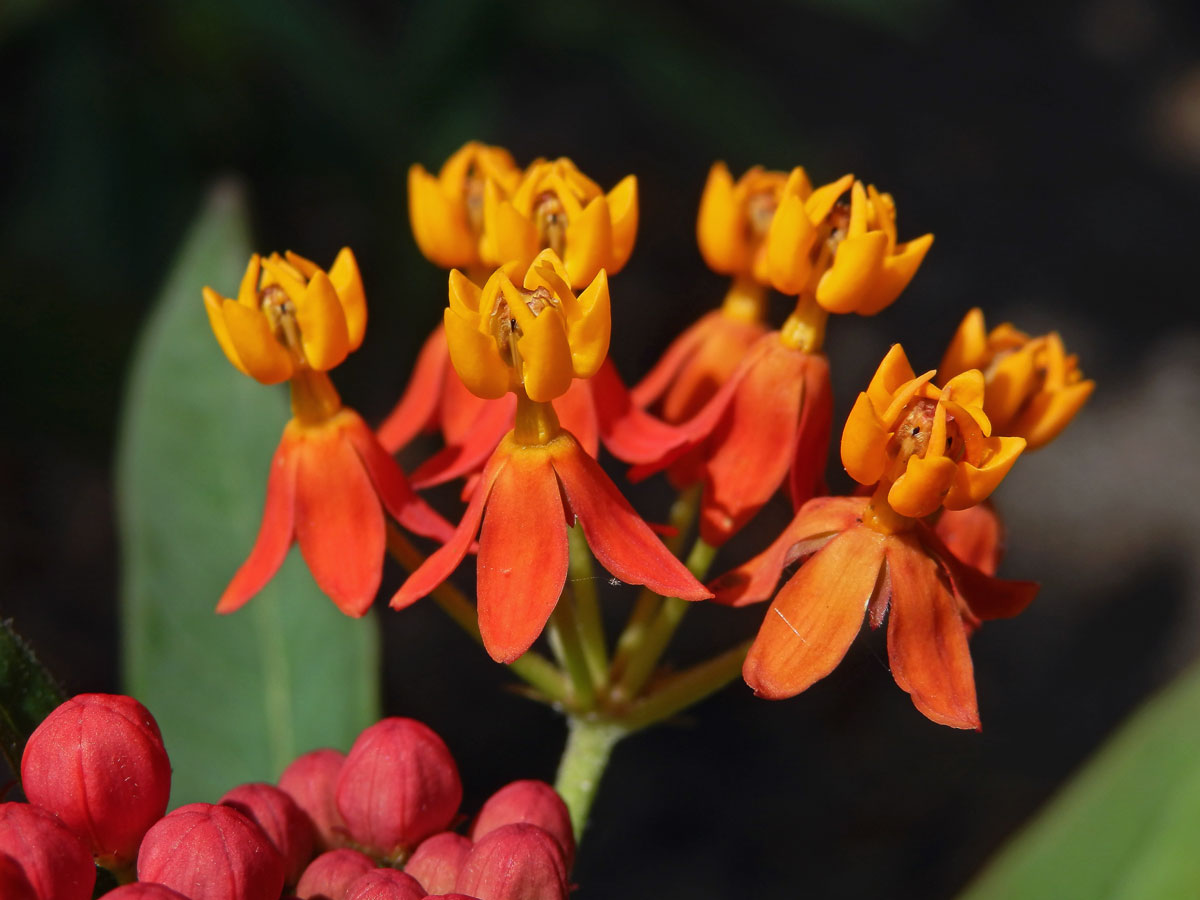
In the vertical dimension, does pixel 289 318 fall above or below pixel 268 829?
above

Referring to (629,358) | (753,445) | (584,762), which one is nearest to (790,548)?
(753,445)

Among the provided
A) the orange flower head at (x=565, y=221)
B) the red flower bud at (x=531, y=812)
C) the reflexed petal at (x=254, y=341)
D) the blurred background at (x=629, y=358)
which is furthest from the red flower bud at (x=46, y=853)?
the blurred background at (x=629, y=358)

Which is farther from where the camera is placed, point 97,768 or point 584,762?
point 584,762

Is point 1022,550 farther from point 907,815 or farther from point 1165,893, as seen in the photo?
point 1165,893

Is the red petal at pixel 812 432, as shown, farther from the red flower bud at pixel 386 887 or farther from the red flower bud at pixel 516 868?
the red flower bud at pixel 386 887

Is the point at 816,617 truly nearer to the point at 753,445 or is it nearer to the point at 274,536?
the point at 753,445

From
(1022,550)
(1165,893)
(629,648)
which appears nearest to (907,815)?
(1022,550)

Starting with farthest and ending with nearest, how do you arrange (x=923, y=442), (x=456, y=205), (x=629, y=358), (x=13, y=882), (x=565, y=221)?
1. (x=629, y=358)
2. (x=456, y=205)
3. (x=565, y=221)
4. (x=923, y=442)
5. (x=13, y=882)

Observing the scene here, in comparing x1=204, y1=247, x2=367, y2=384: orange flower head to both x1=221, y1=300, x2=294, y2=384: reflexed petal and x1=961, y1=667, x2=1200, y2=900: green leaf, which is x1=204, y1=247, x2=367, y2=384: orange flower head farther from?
x1=961, y1=667, x2=1200, y2=900: green leaf
